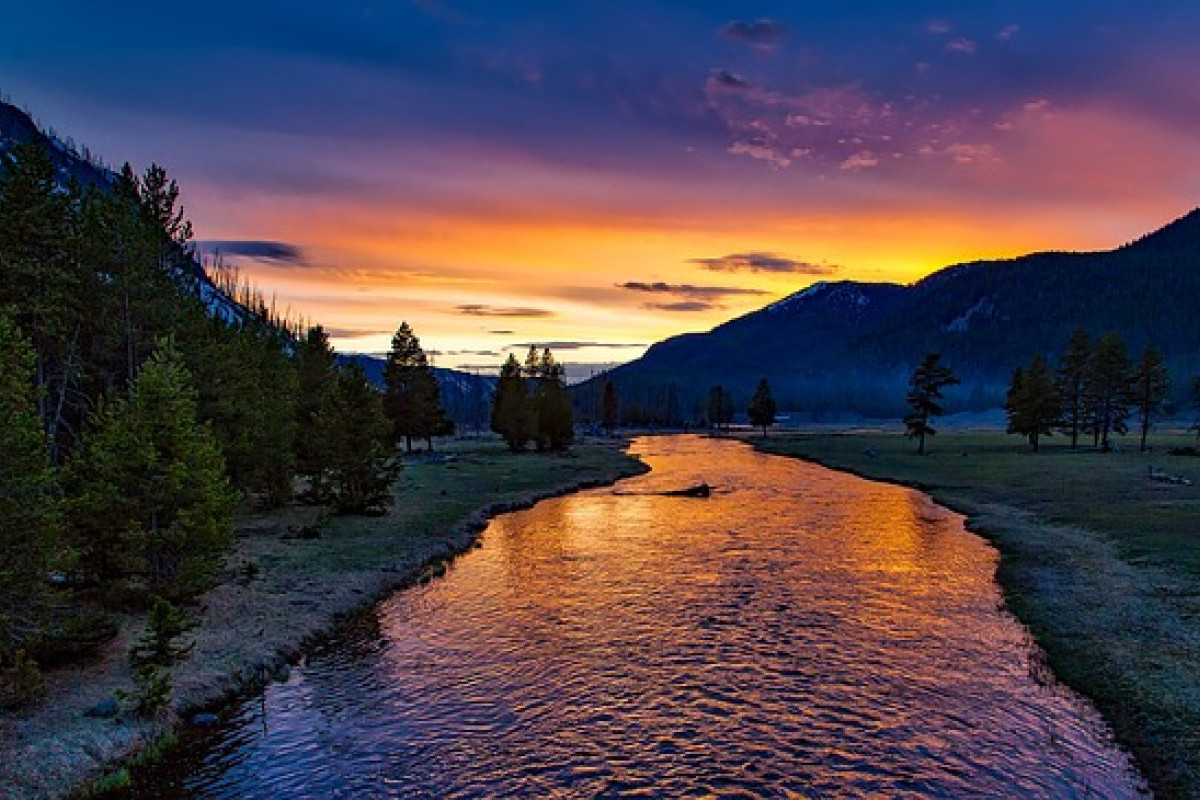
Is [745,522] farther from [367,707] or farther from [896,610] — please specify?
[367,707]

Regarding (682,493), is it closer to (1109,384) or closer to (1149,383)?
(1109,384)

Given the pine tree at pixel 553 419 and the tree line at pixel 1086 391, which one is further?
the pine tree at pixel 553 419

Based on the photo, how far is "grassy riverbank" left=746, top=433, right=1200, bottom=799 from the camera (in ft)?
61.2

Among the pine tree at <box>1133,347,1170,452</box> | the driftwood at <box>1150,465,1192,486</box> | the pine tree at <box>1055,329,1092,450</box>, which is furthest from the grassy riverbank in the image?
the pine tree at <box>1055,329,1092,450</box>

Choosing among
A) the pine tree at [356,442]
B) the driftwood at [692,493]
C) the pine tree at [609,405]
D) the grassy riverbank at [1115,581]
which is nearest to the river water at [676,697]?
the grassy riverbank at [1115,581]

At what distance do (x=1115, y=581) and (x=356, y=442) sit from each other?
43002 millimetres

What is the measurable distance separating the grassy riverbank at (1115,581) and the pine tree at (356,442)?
3795 cm

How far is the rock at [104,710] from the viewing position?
1848cm

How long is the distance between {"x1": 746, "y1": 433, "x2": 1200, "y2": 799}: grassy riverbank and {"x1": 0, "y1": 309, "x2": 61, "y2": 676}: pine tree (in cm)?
2578

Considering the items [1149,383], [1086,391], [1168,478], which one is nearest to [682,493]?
[1168,478]

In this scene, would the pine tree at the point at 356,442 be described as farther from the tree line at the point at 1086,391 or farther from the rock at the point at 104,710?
the tree line at the point at 1086,391

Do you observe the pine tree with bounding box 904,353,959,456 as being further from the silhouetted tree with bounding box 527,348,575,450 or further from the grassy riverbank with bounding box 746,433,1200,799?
the silhouetted tree with bounding box 527,348,575,450

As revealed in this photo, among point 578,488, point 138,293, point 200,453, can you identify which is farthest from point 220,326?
point 578,488

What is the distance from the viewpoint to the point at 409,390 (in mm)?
101750
